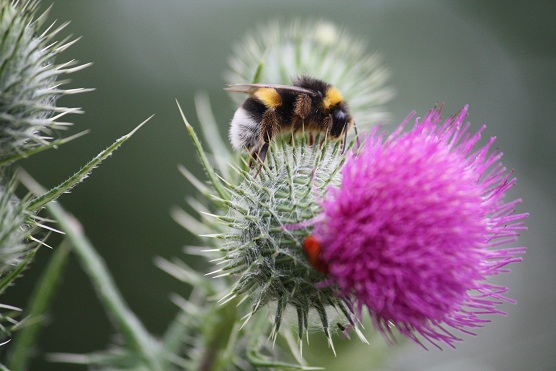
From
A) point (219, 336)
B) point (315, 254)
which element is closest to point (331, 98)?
A: point (315, 254)

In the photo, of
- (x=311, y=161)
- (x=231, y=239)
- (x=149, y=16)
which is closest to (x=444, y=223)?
(x=311, y=161)

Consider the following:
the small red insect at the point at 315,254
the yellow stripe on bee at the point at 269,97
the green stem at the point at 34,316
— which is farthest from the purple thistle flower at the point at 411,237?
the green stem at the point at 34,316

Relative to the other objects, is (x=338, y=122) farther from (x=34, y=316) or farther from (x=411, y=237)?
(x=34, y=316)

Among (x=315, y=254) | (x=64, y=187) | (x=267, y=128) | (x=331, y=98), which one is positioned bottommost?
(x=64, y=187)

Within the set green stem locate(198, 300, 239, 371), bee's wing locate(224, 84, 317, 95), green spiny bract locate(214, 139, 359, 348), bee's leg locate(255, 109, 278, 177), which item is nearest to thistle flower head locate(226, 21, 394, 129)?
A: bee's wing locate(224, 84, 317, 95)

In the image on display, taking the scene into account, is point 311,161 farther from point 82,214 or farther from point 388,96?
point 82,214
